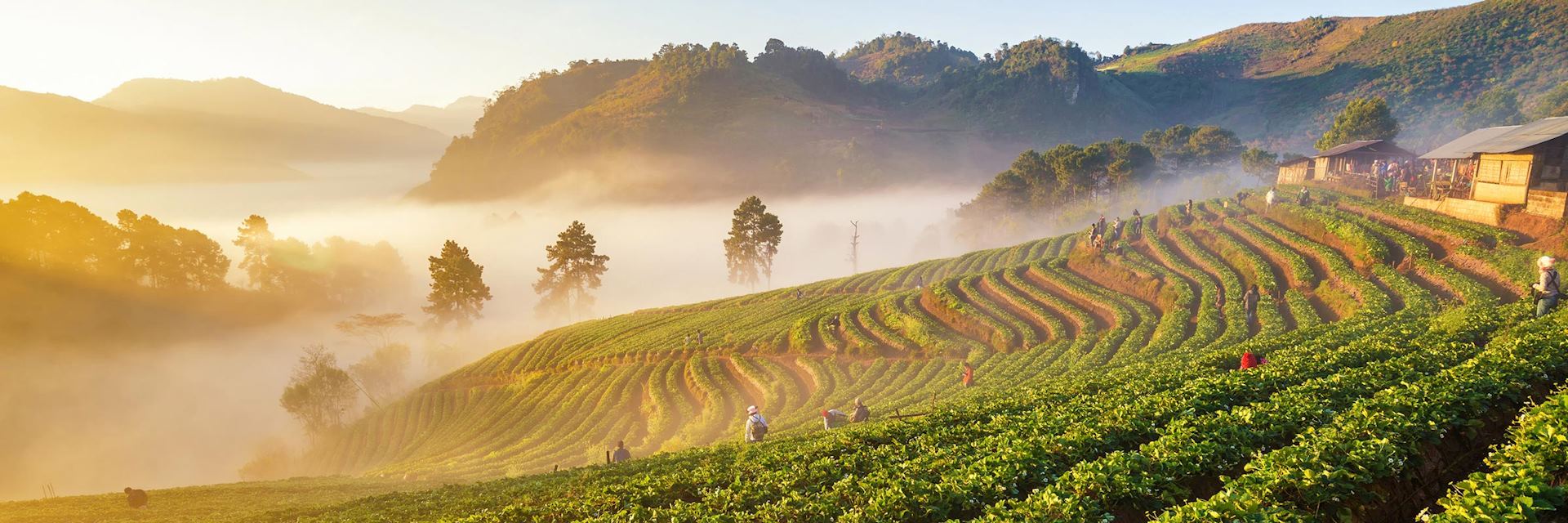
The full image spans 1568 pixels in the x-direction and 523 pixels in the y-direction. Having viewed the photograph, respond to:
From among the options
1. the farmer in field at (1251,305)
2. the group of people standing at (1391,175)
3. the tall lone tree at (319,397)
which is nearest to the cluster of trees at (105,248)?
the tall lone tree at (319,397)

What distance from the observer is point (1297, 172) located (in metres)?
83.7

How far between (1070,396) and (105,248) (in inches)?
5371

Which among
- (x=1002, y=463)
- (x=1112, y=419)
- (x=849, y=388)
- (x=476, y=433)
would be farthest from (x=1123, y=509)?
(x=476, y=433)

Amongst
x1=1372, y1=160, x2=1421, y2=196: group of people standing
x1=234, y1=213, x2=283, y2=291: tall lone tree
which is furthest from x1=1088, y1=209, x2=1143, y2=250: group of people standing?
x1=234, y1=213, x2=283, y2=291: tall lone tree

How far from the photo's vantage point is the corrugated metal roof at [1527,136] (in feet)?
118

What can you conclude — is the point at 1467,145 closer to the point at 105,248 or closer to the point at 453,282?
the point at 453,282

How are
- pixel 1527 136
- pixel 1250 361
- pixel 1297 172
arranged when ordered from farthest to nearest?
pixel 1297 172
pixel 1527 136
pixel 1250 361

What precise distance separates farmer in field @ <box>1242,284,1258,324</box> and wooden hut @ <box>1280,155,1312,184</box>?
179 ft

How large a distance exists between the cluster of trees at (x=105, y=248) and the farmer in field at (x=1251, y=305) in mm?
140232

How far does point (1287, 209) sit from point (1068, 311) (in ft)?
72.3

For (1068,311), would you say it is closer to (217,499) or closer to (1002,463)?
(1002,463)

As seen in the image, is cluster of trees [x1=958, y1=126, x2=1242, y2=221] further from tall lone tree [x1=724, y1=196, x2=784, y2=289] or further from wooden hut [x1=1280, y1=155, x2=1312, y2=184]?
tall lone tree [x1=724, y1=196, x2=784, y2=289]

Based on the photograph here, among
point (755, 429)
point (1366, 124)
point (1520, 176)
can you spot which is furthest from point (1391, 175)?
point (755, 429)

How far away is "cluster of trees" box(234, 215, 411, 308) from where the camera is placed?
12725 centimetres
